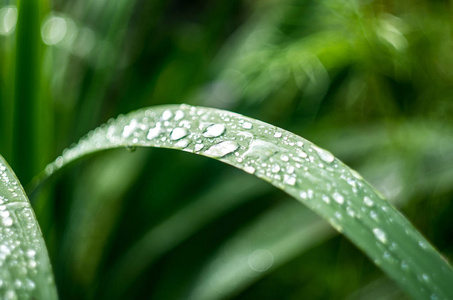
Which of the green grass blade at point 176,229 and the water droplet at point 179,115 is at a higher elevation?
the water droplet at point 179,115

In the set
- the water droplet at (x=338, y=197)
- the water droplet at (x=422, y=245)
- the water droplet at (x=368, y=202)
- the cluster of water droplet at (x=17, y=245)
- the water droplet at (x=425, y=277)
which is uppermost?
the water droplet at (x=338, y=197)

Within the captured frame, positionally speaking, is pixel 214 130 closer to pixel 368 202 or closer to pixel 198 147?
pixel 198 147

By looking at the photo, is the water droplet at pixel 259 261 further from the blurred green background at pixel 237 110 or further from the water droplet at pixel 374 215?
the water droplet at pixel 374 215

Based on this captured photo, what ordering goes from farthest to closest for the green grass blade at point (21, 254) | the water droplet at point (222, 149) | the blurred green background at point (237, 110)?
the blurred green background at point (237, 110)
the water droplet at point (222, 149)
the green grass blade at point (21, 254)

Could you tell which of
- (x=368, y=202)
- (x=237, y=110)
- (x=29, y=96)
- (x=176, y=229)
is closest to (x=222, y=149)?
(x=368, y=202)

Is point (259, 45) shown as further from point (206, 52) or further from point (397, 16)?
point (397, 16)

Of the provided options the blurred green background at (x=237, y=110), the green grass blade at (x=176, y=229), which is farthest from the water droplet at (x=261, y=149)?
the green grass blade at (x=176, y=229)

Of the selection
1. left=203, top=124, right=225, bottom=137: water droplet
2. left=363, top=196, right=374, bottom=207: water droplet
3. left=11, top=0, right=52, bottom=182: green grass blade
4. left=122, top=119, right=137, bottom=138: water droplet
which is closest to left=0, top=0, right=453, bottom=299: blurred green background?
left=11, top=0, right=52, bottom=182: green grass blade
